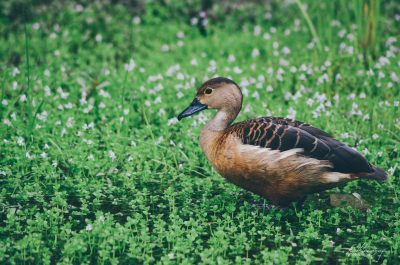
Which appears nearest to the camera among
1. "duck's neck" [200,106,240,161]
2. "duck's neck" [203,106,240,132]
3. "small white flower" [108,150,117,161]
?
"duck's neck" [200,106,240,161]

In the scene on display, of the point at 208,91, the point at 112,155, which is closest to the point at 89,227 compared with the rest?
the point at 112,155

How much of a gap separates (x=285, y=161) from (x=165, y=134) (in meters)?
2.06

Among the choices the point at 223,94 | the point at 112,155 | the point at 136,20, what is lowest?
the point at 112,155

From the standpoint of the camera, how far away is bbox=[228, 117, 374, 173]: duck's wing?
5.45 m

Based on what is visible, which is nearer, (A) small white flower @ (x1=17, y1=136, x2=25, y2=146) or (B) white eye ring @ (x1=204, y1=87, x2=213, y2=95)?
(B) white eye ring @ (x1=204, y1=87, x2=213, y2=95)

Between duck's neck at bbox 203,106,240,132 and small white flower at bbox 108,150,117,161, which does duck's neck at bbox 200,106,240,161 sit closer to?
duck's neck at bbox 203,106,240,132

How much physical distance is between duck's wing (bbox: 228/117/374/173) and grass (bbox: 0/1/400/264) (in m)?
0.49

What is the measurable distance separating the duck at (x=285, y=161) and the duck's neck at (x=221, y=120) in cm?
26

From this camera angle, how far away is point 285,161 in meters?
5.51

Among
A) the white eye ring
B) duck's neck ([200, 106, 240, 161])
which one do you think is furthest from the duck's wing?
the white eye ring

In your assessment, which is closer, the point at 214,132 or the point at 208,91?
the point at 214,132

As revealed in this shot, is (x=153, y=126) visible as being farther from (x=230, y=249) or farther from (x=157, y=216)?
(x=230, y=249)

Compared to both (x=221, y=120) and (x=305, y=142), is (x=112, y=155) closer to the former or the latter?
(x=221, y=120)

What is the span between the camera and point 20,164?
20.8ft
